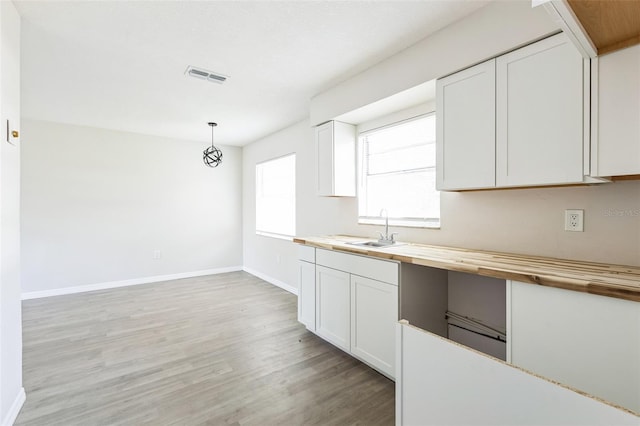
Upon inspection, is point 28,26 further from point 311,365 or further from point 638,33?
point 638,33

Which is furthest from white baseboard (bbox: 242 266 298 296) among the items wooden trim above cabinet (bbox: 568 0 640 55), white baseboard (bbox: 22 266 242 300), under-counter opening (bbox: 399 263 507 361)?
wooden trim above cabinet (bbox: 568 0 640 55)

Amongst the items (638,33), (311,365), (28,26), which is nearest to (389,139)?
(638,33)

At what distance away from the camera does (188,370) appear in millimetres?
2453

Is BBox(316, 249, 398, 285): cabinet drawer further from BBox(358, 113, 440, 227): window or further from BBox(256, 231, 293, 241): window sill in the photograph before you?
BBox(256, 231, 293, 241): window sill

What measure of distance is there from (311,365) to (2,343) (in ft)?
6.44

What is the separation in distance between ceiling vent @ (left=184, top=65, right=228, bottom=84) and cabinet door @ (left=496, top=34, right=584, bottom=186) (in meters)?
2.32

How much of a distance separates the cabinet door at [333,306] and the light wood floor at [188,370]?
0.15m

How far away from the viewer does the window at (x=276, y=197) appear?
478 centimetres

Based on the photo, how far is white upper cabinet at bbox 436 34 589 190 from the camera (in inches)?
62.9

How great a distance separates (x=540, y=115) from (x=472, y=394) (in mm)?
1601

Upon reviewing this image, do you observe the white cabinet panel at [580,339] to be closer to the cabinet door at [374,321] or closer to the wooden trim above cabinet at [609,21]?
the cabinet door at [374,321]

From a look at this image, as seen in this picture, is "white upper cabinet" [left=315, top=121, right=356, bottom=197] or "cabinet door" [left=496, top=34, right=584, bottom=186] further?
"white upper cabinet" [left=315, top=121, right=356, bottom=197]

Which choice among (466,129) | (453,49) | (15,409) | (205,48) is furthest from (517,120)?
(15,409)

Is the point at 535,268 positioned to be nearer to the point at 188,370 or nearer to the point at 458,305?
the point at 458,305
